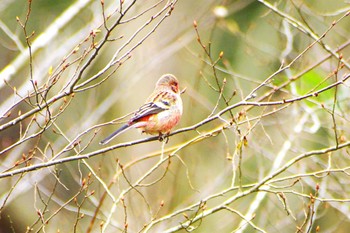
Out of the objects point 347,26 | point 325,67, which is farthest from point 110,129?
point 347,26

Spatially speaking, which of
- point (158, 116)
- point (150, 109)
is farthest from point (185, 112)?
point (158, 116)

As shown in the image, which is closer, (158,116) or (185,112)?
(158,116)

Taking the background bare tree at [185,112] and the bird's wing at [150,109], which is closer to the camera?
the bird's wing at [150,109]

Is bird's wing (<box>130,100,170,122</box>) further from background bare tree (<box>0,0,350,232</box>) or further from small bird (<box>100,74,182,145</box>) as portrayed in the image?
background bare tree (<box>0,0,350,232</box>)

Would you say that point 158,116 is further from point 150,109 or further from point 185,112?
point 185,112

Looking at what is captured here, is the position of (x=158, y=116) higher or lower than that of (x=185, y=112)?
lower

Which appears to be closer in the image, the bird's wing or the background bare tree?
the bird's wing

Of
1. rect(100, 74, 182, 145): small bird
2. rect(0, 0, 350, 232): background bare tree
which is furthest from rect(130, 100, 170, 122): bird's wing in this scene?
rect(0, 0, 350, 232): background bare tree

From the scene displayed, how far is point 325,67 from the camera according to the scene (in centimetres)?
1237

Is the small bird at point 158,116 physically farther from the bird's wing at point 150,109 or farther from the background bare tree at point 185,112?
the background bare tree at point 185,112

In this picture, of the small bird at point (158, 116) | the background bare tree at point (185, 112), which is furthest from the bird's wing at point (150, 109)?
the background bare tree at point (185, 112)

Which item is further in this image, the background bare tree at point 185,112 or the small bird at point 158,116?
the background bare tree at point 185,112

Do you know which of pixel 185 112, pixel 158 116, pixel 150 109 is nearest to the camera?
pixel 158 116

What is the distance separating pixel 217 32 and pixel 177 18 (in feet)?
8.54
